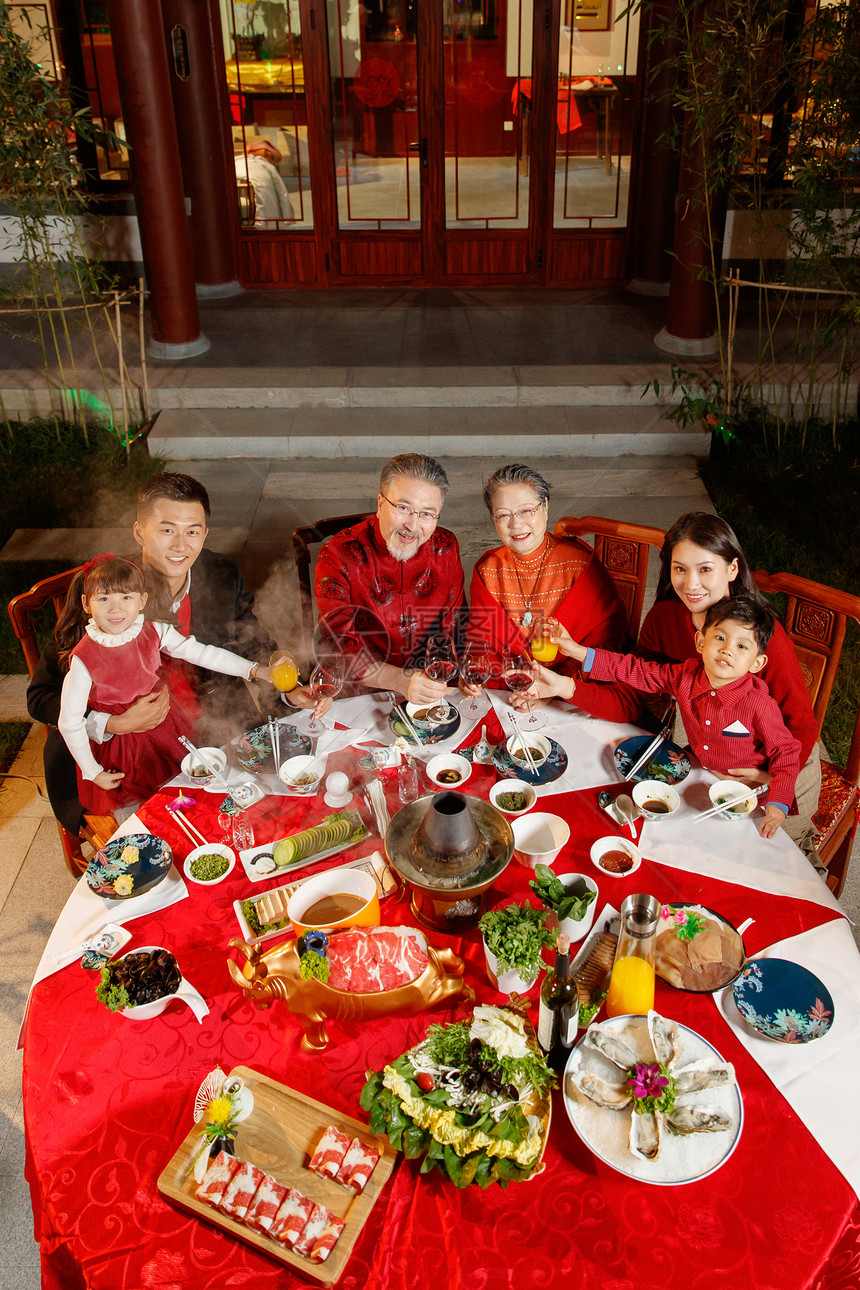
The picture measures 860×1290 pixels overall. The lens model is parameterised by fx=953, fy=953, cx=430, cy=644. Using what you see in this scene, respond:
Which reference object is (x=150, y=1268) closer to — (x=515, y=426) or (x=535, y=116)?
(x=515, y=426)

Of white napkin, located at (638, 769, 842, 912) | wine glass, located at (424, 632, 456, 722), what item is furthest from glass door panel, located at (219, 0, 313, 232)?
white napkin, located at (638, 769, 842, 912)

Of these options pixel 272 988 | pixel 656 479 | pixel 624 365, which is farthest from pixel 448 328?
pixel 272 988

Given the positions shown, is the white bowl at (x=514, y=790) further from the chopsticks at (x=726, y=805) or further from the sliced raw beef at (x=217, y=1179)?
the sliced raw beef at (x=217, y=1179)

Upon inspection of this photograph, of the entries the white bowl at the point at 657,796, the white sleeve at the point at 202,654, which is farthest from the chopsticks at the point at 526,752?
the white sleeve at the point at 202,654

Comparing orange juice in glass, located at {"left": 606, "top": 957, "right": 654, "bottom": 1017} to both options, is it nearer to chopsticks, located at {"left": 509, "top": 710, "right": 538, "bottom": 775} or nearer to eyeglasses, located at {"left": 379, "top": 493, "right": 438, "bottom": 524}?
chopsticks, located at {"left": 509, "top": 710, "right": 538, "bottom": 775}

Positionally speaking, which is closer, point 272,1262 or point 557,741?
point 272,1262

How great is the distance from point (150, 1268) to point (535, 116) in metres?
7.57

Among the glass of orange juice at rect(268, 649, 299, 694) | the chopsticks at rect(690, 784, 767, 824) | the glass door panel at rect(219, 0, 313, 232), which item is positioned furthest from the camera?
the glass door panel at rect(219, 0, 313, 232)

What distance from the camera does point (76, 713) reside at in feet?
8.24

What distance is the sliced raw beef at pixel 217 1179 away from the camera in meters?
1.51

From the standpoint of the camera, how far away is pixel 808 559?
499 centimetres

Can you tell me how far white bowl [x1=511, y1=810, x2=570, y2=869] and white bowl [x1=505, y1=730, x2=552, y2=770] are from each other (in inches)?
8.0

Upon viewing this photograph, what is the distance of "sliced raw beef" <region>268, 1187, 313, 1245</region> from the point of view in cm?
147

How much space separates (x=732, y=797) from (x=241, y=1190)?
1341 mm
